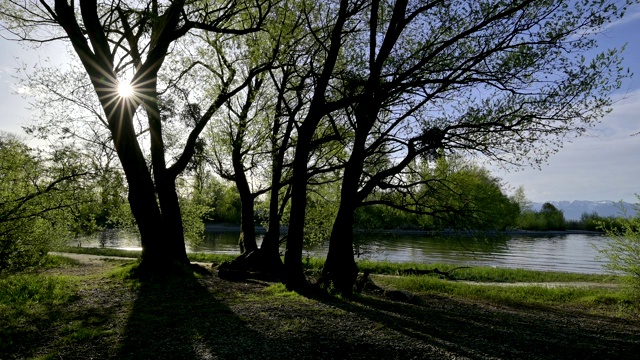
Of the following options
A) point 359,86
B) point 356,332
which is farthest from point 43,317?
point 359,86

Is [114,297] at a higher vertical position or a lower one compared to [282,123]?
lower

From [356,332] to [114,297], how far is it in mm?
5107

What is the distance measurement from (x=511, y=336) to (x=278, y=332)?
3.72 metres

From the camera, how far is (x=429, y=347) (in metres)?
5.69

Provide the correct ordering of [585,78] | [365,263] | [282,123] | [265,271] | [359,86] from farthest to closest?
[365,263], [282,123], [265,271], [359,86], [585,78]

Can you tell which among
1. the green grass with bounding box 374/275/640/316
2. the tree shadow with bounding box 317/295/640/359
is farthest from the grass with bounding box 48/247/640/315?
the tree shadow with bounding box 317/295/640/359

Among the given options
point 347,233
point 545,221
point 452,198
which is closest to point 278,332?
point 347,233

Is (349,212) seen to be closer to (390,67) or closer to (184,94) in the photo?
(390,67)

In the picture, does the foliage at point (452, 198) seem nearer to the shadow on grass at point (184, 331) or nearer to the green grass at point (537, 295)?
the green grass at point (537, 295)

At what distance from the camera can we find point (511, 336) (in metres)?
6.89

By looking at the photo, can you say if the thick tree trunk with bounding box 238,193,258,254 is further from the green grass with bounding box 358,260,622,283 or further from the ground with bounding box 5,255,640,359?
the ground with bounding box 5,255,640,359

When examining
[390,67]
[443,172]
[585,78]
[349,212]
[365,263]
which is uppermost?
[390,67]

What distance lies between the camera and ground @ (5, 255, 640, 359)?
17.4ft

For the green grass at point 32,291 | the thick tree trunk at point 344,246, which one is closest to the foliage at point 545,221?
the thick tree trunk at point 344,246
